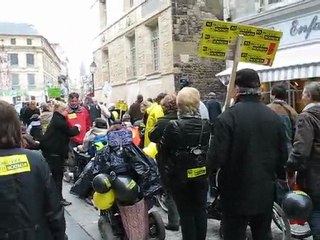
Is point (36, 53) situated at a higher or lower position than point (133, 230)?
higher

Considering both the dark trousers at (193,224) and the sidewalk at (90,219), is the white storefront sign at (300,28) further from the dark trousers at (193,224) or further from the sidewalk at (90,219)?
the dark trousers at (193,224)

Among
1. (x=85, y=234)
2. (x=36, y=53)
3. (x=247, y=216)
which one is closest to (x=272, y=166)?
(x=247, y=216)

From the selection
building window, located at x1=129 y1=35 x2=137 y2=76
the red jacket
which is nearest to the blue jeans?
the red jacket

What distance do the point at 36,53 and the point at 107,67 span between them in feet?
266

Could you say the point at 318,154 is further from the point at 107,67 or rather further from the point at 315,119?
the point at 107,67

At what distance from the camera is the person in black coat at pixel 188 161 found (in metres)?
4.68

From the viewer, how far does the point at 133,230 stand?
17.4ft

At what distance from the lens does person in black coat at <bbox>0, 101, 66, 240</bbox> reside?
2895 millimetres

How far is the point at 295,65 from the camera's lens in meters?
11.6

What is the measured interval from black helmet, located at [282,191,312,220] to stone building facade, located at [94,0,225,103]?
1170 centimetres

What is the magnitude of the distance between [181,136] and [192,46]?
14103mm

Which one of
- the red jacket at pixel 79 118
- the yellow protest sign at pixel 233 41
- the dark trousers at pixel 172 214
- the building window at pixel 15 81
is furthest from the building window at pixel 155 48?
the building window at pixel 15 81

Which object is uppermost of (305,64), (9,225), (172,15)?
(172,15)

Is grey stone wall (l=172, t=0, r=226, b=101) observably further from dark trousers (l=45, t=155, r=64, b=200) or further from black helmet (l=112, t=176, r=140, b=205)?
black helmet (l=112, t=176, r=140, b=205)
